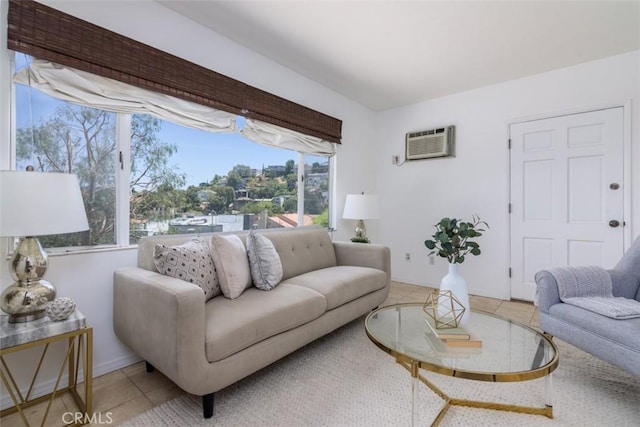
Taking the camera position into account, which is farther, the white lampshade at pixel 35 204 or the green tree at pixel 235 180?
the green tree at pixel 235 180

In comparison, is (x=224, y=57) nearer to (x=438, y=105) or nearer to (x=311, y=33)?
(x=311, y=33)

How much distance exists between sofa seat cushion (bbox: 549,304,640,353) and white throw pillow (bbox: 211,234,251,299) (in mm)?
1925

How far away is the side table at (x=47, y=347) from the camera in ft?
4.01

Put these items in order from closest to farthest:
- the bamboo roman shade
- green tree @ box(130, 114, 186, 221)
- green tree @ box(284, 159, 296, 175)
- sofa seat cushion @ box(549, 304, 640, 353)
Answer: sofa seat cushion @ box(549, 304, 640, 353), the bamboo roman shade, green tree @ box(130, 114, 186, 221), green tree @ box(284, 159, 296, 175)

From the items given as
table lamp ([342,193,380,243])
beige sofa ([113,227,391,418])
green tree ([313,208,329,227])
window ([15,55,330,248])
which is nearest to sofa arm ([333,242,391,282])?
beige sofa ([113,227,391,418])

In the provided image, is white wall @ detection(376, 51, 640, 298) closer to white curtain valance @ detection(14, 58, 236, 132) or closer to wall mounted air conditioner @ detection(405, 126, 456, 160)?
wall mounted air conditioner @ detection(405, 126, 456, 160)

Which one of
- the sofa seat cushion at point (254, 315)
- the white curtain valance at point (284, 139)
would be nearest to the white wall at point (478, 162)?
the white curtain valance at point (284, 139)

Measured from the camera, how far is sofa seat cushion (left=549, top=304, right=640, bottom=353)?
1.41 metres

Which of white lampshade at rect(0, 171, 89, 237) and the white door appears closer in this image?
white lampshade at rect(0, 171, 89, 237)

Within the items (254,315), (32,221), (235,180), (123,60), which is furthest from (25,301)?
(235,180)

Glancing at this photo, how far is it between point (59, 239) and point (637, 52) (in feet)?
15.4

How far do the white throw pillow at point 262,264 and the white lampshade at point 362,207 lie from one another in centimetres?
140

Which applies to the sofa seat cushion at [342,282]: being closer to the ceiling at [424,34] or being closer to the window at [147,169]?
the window at [147,169]

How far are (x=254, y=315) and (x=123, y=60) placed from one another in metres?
1.76
